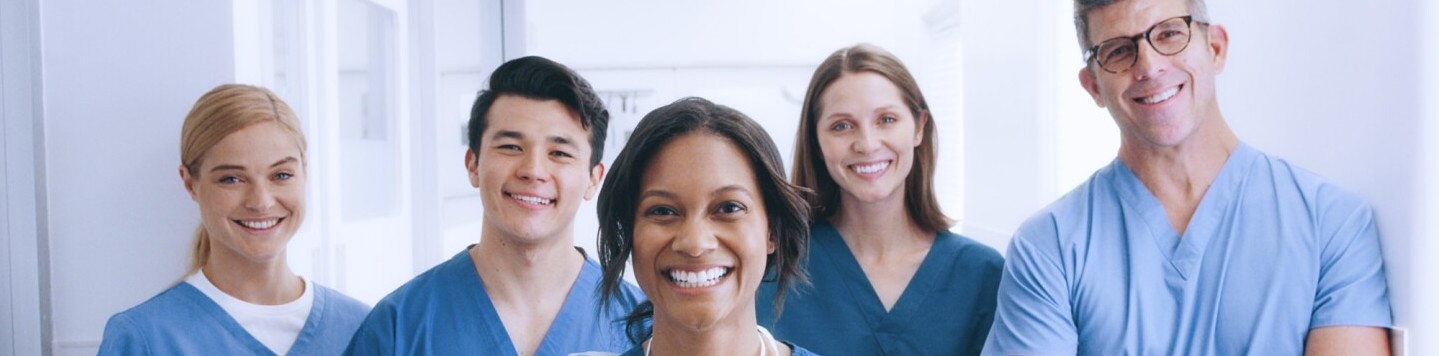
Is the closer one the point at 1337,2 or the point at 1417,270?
the point at 1417,270

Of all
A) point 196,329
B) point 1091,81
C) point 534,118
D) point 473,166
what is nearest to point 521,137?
point 534,118

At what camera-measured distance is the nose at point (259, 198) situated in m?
1.87

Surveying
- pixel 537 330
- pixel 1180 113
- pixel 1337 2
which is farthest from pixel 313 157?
pixel 1337 2

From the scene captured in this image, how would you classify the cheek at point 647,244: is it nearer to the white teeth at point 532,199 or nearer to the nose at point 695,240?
the nose at point 695,240

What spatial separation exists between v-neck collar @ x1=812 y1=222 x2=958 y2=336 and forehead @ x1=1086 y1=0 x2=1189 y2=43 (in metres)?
0.54

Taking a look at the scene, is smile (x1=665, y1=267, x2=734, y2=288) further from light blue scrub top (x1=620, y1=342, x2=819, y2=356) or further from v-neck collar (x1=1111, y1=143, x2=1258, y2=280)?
v-neck collar (x1=1111, y1=143, x2=1258, y2=280)

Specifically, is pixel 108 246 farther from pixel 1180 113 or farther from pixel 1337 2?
pixel 1337 2

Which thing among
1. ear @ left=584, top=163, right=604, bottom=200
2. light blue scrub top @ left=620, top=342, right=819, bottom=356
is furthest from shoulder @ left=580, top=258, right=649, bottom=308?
light blue scrub top @ left=620, top=342, right=819, bottom=356

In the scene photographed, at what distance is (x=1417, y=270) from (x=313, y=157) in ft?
6.98

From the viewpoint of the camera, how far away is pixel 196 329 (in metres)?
1.92

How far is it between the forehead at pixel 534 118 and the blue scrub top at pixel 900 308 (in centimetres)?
41

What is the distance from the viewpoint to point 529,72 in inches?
70.4

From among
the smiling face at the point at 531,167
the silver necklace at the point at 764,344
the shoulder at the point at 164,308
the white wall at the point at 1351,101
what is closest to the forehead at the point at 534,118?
the smiling face at the point at 531,167

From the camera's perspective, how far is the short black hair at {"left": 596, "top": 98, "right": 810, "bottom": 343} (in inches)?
49.9
